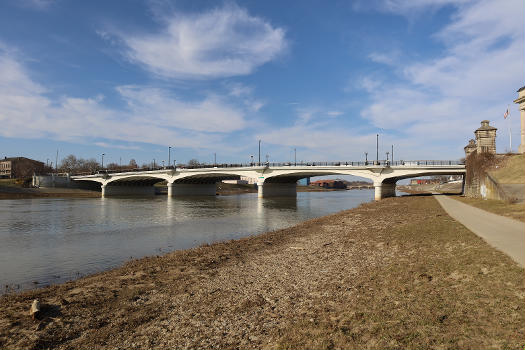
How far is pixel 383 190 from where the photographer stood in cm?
6231

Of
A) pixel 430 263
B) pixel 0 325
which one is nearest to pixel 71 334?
pixel 0 325

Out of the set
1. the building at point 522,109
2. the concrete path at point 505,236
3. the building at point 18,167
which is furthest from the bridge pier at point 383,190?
the building at point 18,167

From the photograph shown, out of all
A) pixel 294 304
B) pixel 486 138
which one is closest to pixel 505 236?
pixel 294 304

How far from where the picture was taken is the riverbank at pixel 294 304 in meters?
5.54

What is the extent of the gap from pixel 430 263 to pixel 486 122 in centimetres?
3987

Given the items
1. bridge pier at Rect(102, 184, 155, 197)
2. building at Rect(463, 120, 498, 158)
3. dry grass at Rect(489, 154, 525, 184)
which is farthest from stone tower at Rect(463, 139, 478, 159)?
bridge pier at Rect(102, 184, 155, 197)

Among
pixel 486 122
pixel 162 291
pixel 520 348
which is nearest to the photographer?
pixel 520 348

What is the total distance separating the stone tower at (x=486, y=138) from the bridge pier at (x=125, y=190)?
9825cm

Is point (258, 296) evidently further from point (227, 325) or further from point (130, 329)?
point (130, 329)

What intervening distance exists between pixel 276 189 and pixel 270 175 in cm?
1216

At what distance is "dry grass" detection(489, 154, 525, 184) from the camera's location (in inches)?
1153

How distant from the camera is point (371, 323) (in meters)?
5.90

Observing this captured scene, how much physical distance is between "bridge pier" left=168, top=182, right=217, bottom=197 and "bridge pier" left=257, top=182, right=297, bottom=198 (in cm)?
2228

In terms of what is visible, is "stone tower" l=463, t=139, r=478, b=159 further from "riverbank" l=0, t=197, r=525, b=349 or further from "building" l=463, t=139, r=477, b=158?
"riverbank" l=0, t=197, r=525, b=349
